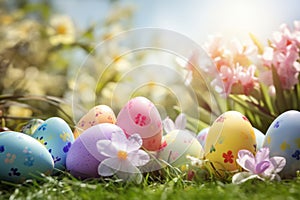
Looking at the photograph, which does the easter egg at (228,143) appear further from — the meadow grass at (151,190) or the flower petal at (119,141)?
the flower petal at (119,141)

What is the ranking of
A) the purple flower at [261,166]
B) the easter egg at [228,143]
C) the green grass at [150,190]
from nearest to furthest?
the green grass at [150,190]
the purple flower at [261,166]
the easter egg at [228,143]

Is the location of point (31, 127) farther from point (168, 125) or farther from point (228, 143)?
point (228, 143)

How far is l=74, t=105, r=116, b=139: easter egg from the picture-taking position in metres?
1.06

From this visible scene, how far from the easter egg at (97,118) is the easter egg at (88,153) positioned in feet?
0.30

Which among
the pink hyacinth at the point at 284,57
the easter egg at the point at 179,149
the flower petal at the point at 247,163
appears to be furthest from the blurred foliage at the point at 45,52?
the flower petal at the point at 247,163

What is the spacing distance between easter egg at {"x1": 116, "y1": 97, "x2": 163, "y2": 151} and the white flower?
0.26 ft

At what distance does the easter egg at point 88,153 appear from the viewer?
→ 0.95m

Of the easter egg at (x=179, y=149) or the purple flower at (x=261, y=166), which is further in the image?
the easter egg at (x=179, y=149)

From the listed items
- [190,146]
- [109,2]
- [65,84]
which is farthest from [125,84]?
[109,2]

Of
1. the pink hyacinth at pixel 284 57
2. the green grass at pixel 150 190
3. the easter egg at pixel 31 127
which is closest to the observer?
the green grass at pixel 150 190

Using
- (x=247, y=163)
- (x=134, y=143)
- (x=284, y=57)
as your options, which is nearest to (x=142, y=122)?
(x=134, y=143)

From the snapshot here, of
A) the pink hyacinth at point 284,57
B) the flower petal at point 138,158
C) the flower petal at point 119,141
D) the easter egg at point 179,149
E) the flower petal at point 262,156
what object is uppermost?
the pink hyacinth at point 284,57

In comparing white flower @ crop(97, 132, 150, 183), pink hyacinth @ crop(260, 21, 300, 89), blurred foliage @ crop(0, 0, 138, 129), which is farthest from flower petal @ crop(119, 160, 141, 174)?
blurred foliage @ crop(0, 0, 138, 129)

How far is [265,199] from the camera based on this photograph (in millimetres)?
708
